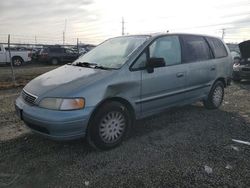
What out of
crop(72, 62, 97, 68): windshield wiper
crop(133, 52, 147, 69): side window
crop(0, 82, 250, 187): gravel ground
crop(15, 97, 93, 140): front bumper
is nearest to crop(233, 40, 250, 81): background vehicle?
crop(0, 82, 250, 187): gravel ground

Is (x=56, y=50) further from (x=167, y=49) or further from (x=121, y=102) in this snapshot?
(x=121, y=102)

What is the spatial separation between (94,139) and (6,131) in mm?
1991

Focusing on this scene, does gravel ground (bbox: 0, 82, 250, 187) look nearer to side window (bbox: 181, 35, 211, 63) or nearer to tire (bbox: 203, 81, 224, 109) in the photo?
tire (bbox: 203, 81, 224, 109)

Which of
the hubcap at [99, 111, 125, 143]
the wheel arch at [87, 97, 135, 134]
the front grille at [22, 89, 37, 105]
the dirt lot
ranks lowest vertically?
the dirt lot

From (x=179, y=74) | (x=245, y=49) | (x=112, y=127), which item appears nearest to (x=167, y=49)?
(x=179, y=74)

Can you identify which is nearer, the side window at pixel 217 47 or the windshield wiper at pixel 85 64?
the windshield wiper at pixel 85 64

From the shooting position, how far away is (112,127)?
4.55 metres

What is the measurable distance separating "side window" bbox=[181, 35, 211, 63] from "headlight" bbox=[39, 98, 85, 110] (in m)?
2.59

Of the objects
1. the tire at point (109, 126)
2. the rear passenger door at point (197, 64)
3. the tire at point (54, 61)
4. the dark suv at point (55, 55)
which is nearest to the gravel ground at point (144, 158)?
the tire at point (109, 126)

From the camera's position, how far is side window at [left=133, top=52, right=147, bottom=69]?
483 centimetres

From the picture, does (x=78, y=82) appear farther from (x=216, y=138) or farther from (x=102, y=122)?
(x=216, y=138)

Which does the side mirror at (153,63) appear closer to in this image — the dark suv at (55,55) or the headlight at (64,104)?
the headlight at (64,104)

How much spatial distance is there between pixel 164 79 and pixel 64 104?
6.51 ft

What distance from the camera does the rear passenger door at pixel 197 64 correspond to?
5.90 meters
